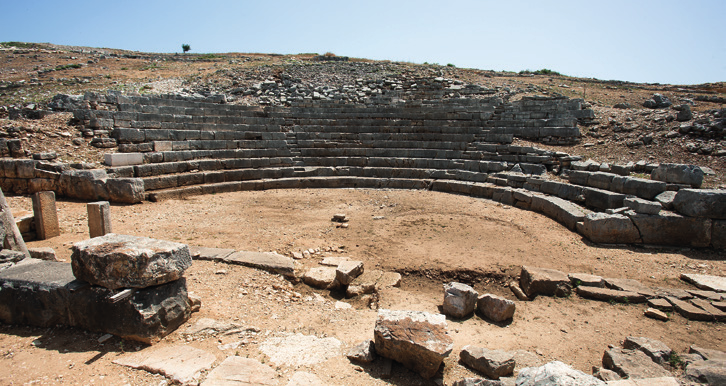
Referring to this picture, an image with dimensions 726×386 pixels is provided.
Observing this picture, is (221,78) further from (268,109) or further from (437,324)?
(437,324)

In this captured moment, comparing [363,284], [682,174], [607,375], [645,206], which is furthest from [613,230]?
[363,284]

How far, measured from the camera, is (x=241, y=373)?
3.00m

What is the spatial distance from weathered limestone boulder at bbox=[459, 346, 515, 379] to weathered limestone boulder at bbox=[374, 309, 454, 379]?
0.96 ft

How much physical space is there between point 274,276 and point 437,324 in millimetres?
2745

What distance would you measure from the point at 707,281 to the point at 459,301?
391cm

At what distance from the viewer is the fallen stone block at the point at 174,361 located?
2979 mm

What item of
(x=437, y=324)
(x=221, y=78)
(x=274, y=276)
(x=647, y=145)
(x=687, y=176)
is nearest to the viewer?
(x=437, y=324)

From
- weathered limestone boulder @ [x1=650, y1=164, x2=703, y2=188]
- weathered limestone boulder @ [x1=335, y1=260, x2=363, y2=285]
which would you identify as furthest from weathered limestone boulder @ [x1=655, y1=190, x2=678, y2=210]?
weathered limestone boulder @ [x1=335, y1=260, x2=363, y2=285]

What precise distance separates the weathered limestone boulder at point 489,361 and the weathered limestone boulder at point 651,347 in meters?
1.31

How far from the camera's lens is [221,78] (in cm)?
2020

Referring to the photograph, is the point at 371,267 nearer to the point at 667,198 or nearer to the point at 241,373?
the point at 241,373

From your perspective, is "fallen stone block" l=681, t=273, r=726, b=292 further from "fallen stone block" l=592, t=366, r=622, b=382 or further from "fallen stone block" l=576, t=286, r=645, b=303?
"fallen stone block" l=592, t=366, r=622, b=382

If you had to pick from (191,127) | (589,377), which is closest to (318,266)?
(589,377)

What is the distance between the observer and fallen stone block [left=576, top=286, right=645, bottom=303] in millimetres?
4785
